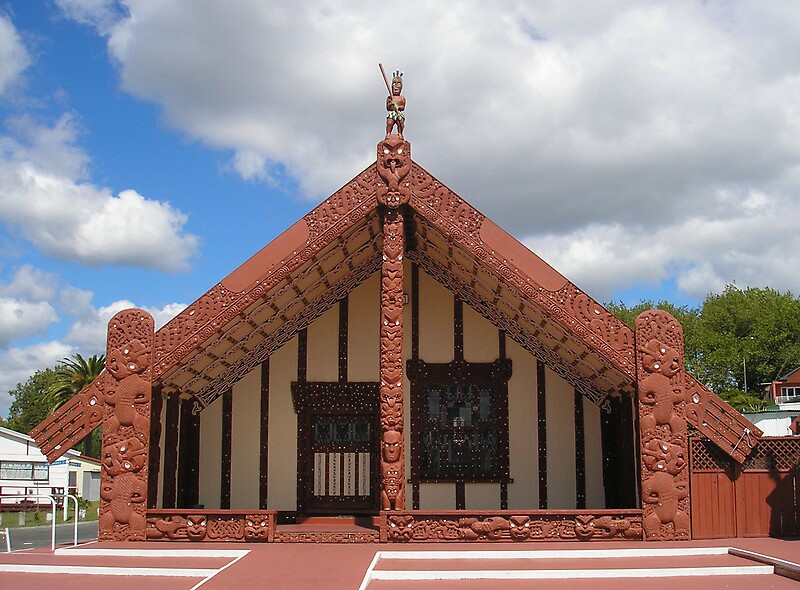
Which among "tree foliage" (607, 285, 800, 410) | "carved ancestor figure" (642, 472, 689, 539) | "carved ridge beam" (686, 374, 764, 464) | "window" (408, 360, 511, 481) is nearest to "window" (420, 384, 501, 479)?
"window" (408, 360, 511, 481)

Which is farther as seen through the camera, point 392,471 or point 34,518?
point 34,518

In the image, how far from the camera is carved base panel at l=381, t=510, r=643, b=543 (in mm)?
7680

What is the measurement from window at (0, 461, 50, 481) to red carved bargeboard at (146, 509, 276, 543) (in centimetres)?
1969

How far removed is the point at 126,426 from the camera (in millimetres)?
8086

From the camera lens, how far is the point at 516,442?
34.2 ft

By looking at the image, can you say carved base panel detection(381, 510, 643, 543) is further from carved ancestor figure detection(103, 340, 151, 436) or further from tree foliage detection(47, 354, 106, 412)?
tree foliage detection(47, 354, 106, 412)

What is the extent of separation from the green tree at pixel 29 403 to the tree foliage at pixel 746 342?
40.6 metres

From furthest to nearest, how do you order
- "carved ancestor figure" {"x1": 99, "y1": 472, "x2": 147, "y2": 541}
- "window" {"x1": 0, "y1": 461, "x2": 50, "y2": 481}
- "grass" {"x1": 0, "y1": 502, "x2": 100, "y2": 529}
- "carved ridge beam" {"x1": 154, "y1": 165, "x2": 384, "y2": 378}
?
"window" {"x1": 0, "y1": 461, "x2": 50, "y2": 481}, "grass" {"x1": 0, "y1": 502, "x2": 100, "y2": 529}, "carved ridge beam" {"x1": 154, "y1": 165, "x2": 384, "y2": 378}, "carved ancestor figure" {"x1": 99, "y1": 472, "x2": 147, "y2": 541}

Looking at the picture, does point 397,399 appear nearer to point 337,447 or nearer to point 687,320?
point 337,447

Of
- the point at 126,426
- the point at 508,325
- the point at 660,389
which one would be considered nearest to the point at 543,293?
the point at 660,389

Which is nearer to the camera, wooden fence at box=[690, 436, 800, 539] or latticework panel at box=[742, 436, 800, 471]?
wooden fence at box=[690, 436, 800, 539]

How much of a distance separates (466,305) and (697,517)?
4118mm

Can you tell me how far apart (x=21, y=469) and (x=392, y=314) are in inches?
880

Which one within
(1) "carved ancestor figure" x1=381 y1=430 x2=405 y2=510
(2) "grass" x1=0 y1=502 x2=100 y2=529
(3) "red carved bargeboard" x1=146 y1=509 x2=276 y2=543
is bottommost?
(2) "grass" x1=0 y1=502 x2=100 y2=529
